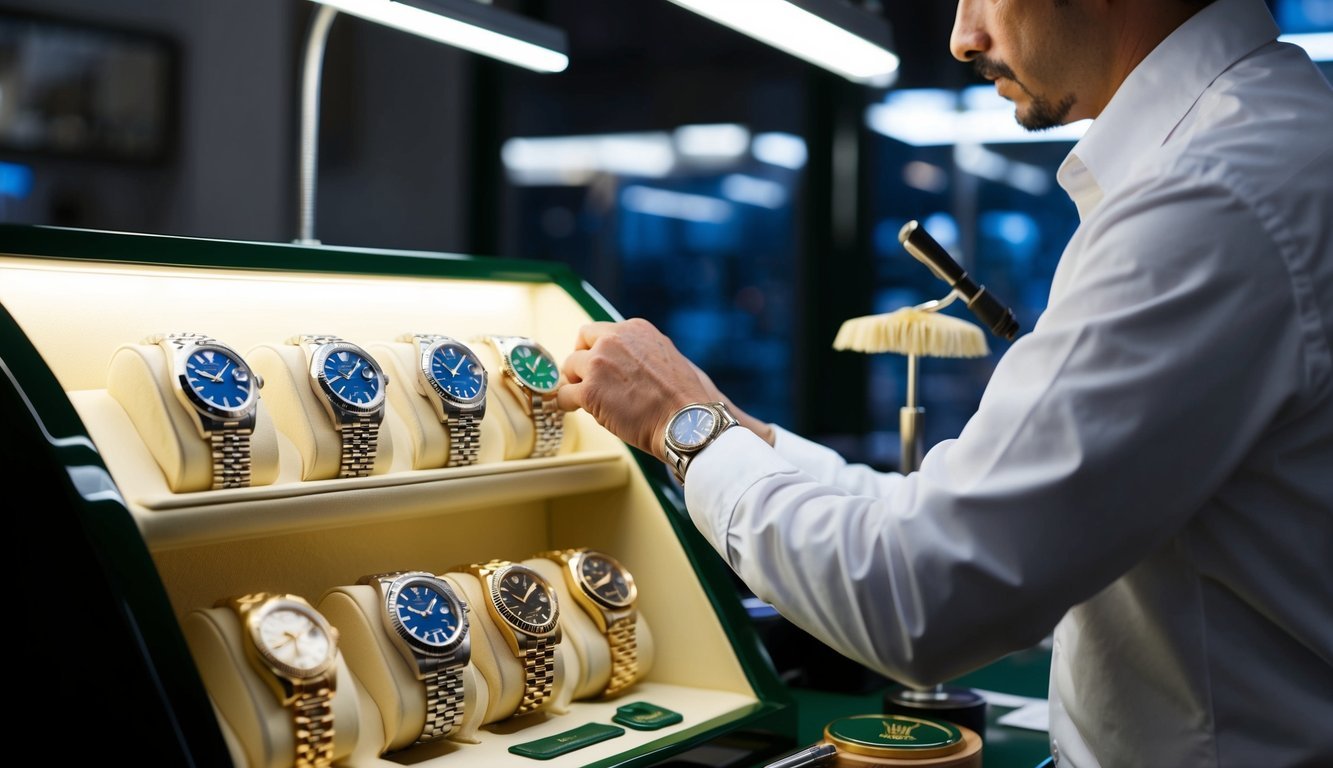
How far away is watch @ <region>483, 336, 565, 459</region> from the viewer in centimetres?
170

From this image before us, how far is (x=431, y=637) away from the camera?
1.42 meters

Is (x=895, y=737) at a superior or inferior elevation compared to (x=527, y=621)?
inferior

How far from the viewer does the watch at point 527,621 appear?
154 cm

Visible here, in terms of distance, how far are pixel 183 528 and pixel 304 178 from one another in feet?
2.61

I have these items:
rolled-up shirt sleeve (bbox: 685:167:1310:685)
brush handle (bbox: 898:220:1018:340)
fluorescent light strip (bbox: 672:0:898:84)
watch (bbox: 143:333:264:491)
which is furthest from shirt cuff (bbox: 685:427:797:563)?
fluorescent light strip (bbox: 672:0:898:84)

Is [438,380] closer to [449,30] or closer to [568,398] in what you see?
[568,398]

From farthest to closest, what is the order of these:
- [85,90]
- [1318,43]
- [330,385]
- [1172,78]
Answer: [85,90]
[1318,43]
[330,385]
[1172,78]

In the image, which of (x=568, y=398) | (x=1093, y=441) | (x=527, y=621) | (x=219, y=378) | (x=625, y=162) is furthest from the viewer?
(x=625, y=162)

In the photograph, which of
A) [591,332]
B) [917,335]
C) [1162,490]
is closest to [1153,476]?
[1162,490]

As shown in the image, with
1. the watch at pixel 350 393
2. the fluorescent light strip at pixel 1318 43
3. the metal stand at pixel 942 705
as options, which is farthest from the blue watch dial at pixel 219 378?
the fluorescent light strip at pixel 1318 43

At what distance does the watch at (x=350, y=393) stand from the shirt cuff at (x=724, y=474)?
41cm

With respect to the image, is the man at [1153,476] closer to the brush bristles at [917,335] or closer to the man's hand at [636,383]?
the man's hand at [636,383]

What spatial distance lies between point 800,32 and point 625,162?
111 inches

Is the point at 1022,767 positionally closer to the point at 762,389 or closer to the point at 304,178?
the point at 304,178
